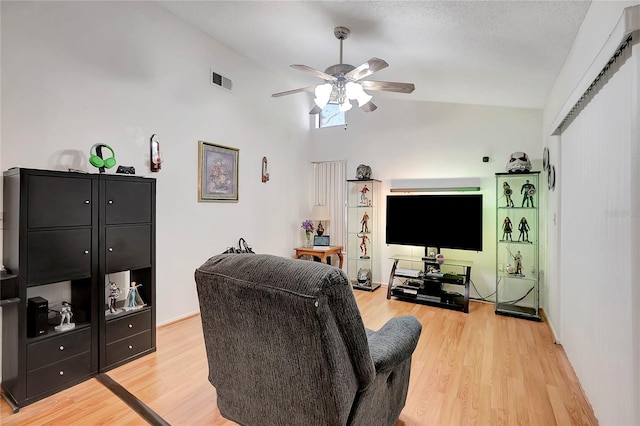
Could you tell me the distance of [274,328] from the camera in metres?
1.22

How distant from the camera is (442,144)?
4496 mm

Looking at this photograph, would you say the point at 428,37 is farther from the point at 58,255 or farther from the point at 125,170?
the point at 58,255

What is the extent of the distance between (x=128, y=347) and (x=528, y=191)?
14.4ft

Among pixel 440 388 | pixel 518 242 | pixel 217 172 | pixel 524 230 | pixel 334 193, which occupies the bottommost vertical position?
pixel 440 388

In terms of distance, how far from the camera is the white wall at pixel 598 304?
1381 millimetres

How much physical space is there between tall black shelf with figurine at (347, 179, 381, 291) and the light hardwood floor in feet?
6.04

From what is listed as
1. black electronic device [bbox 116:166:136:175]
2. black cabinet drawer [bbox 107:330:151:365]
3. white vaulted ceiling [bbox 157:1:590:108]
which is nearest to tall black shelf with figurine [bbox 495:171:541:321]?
white vaulted ceiling [bbox 157:1:590:108]

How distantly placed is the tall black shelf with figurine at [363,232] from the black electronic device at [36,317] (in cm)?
371

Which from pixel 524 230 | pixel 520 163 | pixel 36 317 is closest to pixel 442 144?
pixel 520 163

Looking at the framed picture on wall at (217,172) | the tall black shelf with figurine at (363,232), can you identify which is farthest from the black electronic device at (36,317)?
the tall black shelf with figurine at (363,232)

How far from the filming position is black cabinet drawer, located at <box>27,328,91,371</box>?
207 centimetres

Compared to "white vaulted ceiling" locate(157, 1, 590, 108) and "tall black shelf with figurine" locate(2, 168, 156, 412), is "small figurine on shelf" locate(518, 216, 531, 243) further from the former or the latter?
"tall black shelf with figurine" locate(2, 168, 156, 412)

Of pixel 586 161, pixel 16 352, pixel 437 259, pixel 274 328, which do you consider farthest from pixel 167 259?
pixel 586 161

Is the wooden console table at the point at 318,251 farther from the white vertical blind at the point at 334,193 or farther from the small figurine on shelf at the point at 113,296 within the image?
the small figurine on shelf at the point at 113,296
